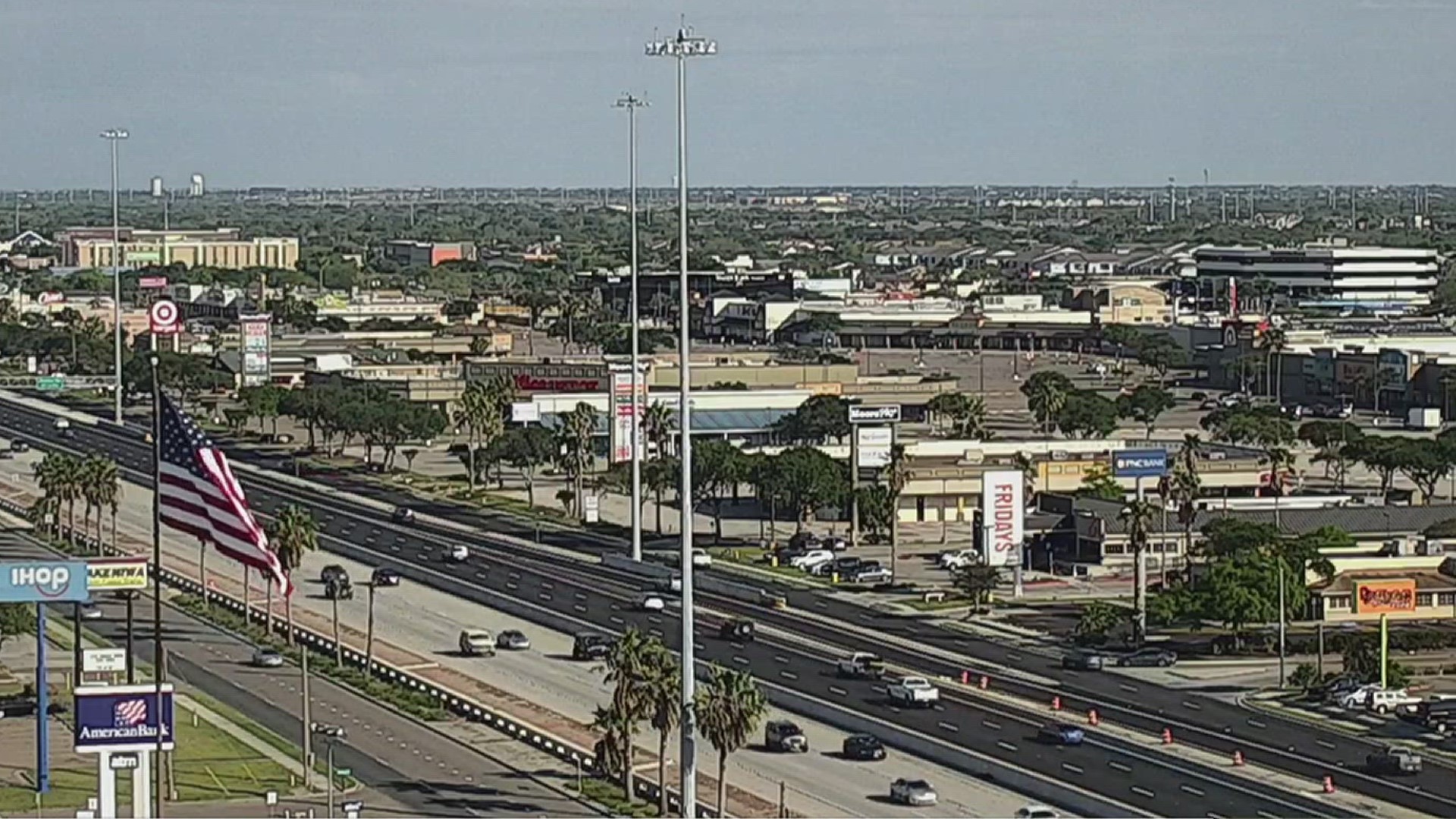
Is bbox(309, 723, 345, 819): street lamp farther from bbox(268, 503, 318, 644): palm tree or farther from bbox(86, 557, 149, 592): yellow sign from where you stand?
bbox(268, 503, 318, 644): palm tree

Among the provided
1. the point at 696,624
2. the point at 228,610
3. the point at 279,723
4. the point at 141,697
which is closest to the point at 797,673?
the point at 696,624

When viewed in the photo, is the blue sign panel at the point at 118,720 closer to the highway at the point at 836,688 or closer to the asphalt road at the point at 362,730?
the asphalt road at the point at 362,730

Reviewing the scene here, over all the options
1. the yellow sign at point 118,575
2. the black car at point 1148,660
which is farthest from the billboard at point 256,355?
the yellow sign at point 118,575

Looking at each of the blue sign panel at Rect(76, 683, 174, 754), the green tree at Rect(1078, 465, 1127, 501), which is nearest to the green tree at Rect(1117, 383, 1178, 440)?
the green tree at Rect(1078, 465, 1127, 501)

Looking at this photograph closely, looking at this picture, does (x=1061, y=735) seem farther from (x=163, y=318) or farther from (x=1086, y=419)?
(x=1086, y=419)

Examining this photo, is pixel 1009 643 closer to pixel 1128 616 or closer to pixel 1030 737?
pixel 1128 616

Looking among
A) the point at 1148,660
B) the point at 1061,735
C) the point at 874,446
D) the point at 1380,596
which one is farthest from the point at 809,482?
the point at 1061,735
